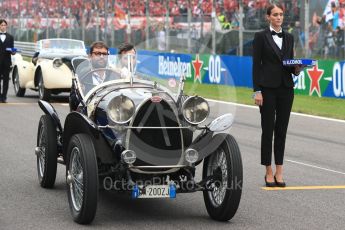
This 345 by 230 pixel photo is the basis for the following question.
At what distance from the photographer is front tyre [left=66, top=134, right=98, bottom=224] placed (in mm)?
6527

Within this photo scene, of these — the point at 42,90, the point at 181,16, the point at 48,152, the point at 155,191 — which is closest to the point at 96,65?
the point at 48,152

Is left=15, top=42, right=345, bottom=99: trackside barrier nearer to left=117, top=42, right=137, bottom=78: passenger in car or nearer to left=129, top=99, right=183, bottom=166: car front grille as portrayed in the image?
left=117, top=42, right=137, bottom=78: passenger in car

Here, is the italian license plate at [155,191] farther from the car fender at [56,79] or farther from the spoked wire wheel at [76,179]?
the car fender at [56,79]

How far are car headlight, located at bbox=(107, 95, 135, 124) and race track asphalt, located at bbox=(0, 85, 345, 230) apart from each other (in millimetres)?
868

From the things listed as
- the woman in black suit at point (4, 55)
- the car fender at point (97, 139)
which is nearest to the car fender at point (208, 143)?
the car fender at point (97, 139)

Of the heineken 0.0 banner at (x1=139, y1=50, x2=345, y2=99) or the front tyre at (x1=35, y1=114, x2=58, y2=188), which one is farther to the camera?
the heineken 0.0 banner at (x1=139, y1=50, x2=345, y2=99)

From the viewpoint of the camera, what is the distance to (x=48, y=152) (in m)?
8.14

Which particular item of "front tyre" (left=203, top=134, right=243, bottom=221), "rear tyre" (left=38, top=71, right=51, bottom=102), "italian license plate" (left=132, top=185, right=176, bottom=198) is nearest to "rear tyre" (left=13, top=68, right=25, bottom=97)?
"rear tyre" (left=38, top=71, right=51, bottom=102)

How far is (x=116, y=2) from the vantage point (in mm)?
33875

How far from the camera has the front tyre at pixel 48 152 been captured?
8141mm

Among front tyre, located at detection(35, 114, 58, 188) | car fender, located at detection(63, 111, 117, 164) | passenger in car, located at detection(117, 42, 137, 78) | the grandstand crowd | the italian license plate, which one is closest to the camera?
the italian license plate

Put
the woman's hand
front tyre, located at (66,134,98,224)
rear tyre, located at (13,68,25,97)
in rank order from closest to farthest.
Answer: front tyre, located at (66,134,98,224), the woman's hand, rear tyre, located at (13,68,25,97)

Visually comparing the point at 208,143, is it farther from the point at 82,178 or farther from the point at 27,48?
the point at 27,48

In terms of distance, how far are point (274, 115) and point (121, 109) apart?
2272 millimetres
